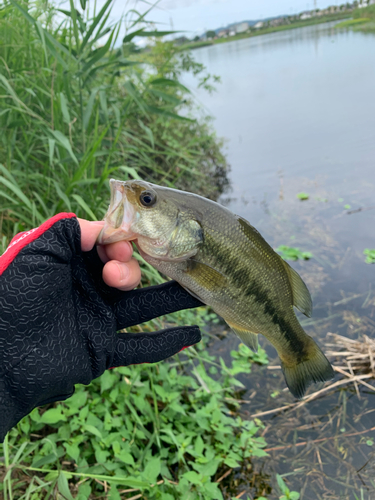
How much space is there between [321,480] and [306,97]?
546 inches

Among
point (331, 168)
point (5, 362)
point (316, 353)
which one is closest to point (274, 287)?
point (316, 353)

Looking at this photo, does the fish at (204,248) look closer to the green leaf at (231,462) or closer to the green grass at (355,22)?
the green leaf at (231,462)

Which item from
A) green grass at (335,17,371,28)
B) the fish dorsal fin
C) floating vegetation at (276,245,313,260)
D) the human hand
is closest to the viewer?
the human hand

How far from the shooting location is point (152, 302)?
1.86m

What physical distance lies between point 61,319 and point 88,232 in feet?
1.42

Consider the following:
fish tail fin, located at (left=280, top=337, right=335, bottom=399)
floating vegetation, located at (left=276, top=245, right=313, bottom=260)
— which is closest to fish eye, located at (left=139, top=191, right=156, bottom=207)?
fish tail fin, located at (left=280, top=337, right=335, bottom=399)

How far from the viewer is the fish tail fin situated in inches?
83.0

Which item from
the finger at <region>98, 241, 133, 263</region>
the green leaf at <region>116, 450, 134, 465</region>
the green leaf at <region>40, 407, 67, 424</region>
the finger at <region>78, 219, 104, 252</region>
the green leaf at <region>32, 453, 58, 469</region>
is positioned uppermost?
the finger at <region>78, 219, 104, 252</region>

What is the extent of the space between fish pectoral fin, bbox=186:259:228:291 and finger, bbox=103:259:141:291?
256 mm

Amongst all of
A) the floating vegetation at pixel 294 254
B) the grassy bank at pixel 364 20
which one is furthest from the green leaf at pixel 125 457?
the grassy bank at pixel 364 20

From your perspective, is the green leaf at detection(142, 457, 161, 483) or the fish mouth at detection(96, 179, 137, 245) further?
the green leaf at detection(142, 457, 161, 483)

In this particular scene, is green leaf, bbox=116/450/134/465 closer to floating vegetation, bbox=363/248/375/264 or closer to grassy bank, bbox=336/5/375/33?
floating vegetation, bbox=363/248/375/264

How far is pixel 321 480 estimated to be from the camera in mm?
2881

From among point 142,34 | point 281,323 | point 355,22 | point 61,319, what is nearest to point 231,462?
point 281,323
